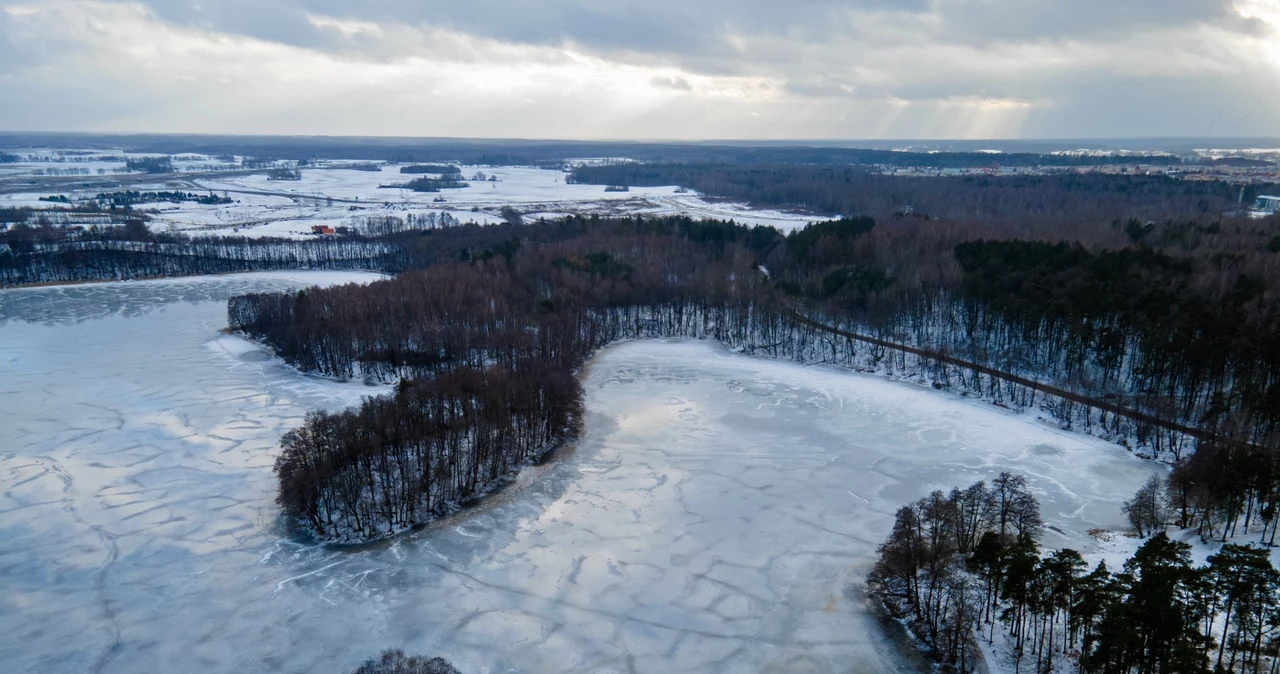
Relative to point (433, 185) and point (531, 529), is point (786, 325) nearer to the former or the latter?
point (531, 529)

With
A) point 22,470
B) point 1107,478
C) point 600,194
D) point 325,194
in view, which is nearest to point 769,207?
point 600,194

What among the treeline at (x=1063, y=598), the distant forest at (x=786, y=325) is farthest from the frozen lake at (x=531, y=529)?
the distant forest at (x=786, y=325)

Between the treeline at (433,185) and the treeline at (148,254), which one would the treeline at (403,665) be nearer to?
the treeline at (148,254)

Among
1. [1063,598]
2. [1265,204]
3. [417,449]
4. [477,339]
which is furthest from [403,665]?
[1265,204]

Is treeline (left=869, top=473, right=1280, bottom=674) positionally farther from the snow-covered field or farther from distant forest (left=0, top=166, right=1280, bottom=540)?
the snow-covered field

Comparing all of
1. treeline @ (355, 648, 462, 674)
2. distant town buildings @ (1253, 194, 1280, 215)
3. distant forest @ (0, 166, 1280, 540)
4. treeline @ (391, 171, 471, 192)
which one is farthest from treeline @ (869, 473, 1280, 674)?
treeline @ (391, 171, 471, 192)
